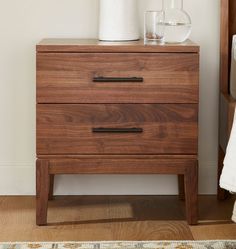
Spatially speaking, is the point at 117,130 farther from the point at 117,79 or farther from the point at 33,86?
the point at 33,86

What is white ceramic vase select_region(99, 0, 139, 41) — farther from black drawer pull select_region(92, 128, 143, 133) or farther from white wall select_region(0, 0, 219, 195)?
black drawer pull select_region(92, 128, 143, 133)

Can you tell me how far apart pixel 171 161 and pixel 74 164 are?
0.35 m

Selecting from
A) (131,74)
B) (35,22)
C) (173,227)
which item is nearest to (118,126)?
(131,74)

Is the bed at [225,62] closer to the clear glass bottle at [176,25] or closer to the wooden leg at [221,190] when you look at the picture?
the wooden leg at [221,190]

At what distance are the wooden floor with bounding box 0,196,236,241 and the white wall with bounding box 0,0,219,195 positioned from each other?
0.06 metres

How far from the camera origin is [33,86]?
9.80ft

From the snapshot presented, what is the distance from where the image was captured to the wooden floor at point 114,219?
2551 mm

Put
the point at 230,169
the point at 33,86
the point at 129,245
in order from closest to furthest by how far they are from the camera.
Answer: the point at 230,169, the point at 129,245, the point at 33,86

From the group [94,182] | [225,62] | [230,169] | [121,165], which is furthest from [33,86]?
[230,169]

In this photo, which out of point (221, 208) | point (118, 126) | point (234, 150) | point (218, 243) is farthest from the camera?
point (221, 208)

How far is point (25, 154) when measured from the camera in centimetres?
305

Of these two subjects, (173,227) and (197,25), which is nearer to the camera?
(173,227)

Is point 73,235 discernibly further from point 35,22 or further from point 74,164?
point 35,22

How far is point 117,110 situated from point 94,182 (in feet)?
1.78
